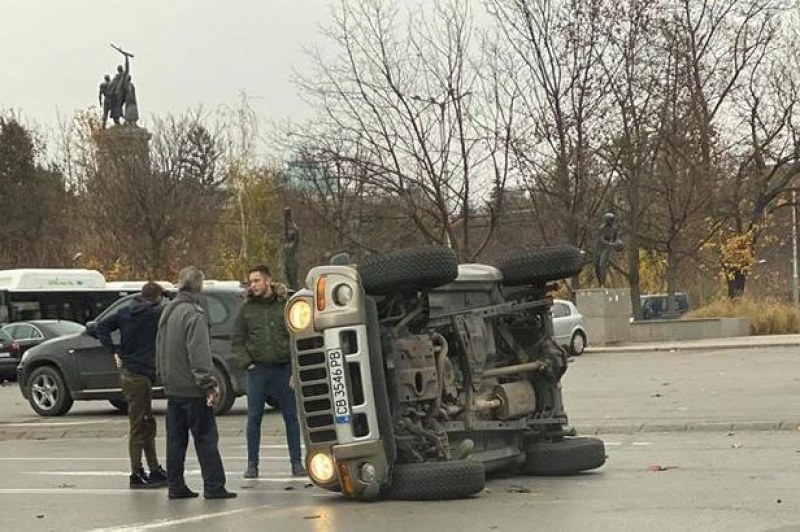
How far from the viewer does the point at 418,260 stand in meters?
8.97

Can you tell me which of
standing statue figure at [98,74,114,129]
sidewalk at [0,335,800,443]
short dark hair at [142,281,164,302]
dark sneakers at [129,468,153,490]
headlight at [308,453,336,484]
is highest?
standing statue figure at [98,74,114,129]

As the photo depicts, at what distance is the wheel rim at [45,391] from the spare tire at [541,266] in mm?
10683

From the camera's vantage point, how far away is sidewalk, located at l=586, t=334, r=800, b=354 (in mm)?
32125

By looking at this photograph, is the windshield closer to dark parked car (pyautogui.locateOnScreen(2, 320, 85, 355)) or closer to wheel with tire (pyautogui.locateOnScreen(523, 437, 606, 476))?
dark parked car (pyautogui.locateOnScreen(2, 320, 85, 355))

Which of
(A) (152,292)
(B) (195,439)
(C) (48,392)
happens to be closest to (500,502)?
(B) (195,439)

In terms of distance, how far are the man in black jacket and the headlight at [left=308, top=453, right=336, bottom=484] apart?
2.07 meters

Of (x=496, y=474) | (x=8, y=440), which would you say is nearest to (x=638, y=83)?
(x=8, y=440)

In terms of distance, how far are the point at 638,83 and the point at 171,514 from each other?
35.6 metres

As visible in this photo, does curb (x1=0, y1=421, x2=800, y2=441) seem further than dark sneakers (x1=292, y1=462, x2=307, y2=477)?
Yes

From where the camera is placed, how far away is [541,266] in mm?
10242

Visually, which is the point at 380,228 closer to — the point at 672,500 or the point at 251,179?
the point at 251,179

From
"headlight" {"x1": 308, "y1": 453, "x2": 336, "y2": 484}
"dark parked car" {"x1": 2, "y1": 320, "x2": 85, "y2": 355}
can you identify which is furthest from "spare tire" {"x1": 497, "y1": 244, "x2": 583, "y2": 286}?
"dark parked car" {"x1": 2, "y1": 320, "x2": 85, "y2": 355}

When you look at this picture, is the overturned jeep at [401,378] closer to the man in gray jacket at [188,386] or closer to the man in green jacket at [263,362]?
the man in gray jacket at [188,386]

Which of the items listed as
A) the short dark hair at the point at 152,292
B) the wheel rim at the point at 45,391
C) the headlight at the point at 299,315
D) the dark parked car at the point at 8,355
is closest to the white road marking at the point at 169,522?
the headlight at the point at 299,315
